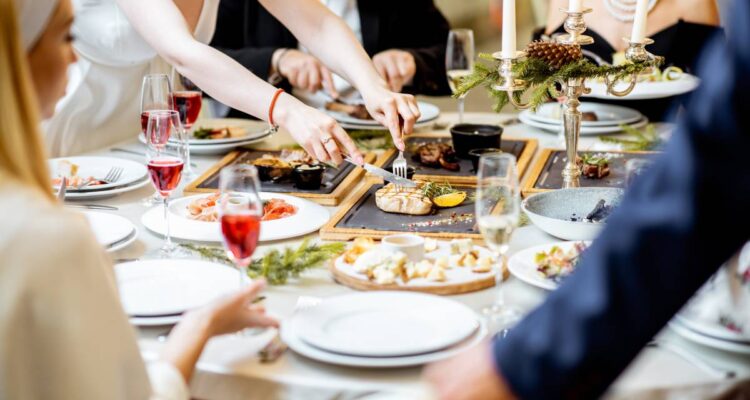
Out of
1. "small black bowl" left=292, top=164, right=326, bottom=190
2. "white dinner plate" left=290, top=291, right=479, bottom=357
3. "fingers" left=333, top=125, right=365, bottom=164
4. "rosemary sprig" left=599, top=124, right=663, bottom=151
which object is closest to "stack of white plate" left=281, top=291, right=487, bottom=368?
"white dinner plate" left=290, top=291, right=479, bottom=357

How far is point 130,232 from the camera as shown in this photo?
6.22ft

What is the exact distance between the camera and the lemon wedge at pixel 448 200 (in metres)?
2.08

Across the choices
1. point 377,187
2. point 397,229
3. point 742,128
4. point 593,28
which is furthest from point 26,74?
point 593,28

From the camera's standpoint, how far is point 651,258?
3.05ft

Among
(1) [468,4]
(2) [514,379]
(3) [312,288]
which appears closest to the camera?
(2) [514,379]

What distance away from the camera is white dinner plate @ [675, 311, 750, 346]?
1.33m

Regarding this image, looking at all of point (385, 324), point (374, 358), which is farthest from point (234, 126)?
point (374, 358)

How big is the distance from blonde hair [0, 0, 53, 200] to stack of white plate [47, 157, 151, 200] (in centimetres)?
109

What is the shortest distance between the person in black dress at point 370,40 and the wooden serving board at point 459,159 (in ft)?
2.17

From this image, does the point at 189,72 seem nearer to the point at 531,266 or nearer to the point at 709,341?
the point at 531,266

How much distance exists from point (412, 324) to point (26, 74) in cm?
65

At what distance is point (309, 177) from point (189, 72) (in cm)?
39

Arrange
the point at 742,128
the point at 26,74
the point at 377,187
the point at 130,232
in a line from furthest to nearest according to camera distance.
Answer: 1. the point at 377,187
2. the point at 130,232
3. the point at 26,74
4. the point at 742,128

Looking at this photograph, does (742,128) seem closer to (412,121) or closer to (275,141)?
(412,121)
